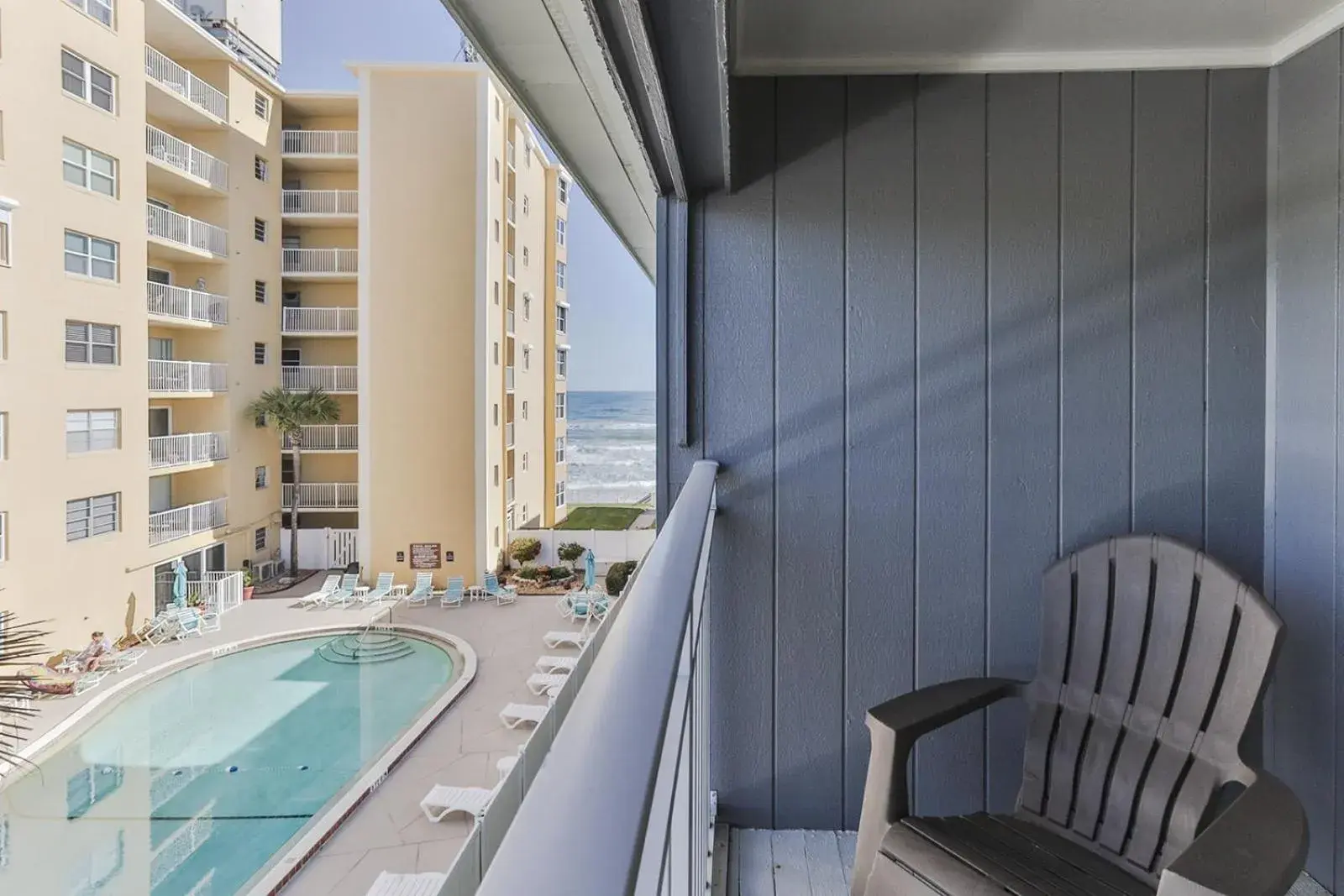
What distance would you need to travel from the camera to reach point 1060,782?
149 centimetres

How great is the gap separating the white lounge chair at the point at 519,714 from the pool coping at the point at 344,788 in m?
0.97

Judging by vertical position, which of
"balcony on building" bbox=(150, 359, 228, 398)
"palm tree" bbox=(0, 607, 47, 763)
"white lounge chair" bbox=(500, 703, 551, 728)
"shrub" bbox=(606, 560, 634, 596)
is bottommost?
"white lounge chair" bbox=(500, 703, 551, 728)

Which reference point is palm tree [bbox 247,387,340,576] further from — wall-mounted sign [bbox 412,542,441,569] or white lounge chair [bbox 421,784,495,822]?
white lounge chair [bbox 421,784,495,822]

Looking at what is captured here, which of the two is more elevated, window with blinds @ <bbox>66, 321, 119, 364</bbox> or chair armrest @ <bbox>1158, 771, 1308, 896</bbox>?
window with blinds @ <bbox>66, 321, 119, 364</bbox>

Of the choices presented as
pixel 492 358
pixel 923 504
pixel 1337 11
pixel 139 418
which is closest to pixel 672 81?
pixel 923 504

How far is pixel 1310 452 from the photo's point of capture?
154 cm

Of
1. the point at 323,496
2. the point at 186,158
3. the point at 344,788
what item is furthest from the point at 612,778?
the point at 323,496

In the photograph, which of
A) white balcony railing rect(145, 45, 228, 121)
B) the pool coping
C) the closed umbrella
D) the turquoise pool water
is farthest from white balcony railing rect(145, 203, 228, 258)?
the turquoise pool water

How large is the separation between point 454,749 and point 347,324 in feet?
21.4

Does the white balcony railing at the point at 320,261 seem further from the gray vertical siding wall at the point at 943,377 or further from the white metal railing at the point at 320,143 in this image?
the gray vertical siding wall at the point at 943,377

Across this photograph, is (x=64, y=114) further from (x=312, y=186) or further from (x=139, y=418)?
(x=312, y=186)

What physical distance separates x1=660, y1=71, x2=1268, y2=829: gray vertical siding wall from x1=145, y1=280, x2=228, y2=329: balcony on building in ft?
20.2

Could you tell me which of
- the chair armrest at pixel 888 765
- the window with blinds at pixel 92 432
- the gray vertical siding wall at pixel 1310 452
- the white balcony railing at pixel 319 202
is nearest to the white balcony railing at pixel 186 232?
the white balcony railing at pixel 319 202

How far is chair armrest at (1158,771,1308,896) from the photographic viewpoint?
0.85m
